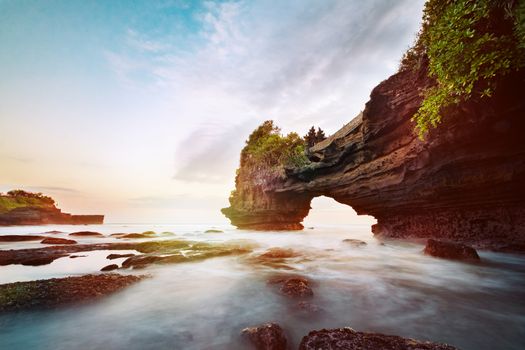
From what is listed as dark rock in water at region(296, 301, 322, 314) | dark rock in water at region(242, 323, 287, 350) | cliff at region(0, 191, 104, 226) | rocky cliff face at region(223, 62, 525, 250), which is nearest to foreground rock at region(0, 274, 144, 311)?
dark rock in water at region(242, 323, 287, 350)

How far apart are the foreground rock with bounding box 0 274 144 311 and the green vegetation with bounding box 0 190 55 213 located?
68785 millimetres

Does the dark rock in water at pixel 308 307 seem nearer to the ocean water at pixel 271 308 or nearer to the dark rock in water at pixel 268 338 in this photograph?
the ocean water at pixel 271 308

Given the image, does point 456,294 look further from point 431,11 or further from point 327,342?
point 431,11

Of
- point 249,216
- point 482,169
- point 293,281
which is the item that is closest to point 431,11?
point 482,169

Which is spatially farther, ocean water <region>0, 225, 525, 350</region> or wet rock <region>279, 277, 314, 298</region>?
wet rock <region>279, 277, 314, 298</region>

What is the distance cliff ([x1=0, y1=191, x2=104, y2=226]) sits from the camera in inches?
2082

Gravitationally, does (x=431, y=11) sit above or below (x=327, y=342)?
above

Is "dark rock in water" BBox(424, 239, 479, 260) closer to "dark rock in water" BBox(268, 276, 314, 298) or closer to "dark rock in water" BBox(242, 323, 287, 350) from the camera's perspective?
"dark rock in water" BBox(268, 276, 314, 298)

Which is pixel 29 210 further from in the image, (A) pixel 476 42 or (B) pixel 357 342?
(A) pixel 476 42

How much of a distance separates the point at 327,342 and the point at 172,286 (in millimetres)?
5499

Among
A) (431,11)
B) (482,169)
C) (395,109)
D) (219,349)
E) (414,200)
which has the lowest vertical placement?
(219,349)

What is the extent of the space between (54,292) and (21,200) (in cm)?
7526

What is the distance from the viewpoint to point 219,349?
390 centimetres

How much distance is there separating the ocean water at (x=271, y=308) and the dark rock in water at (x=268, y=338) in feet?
1.04
